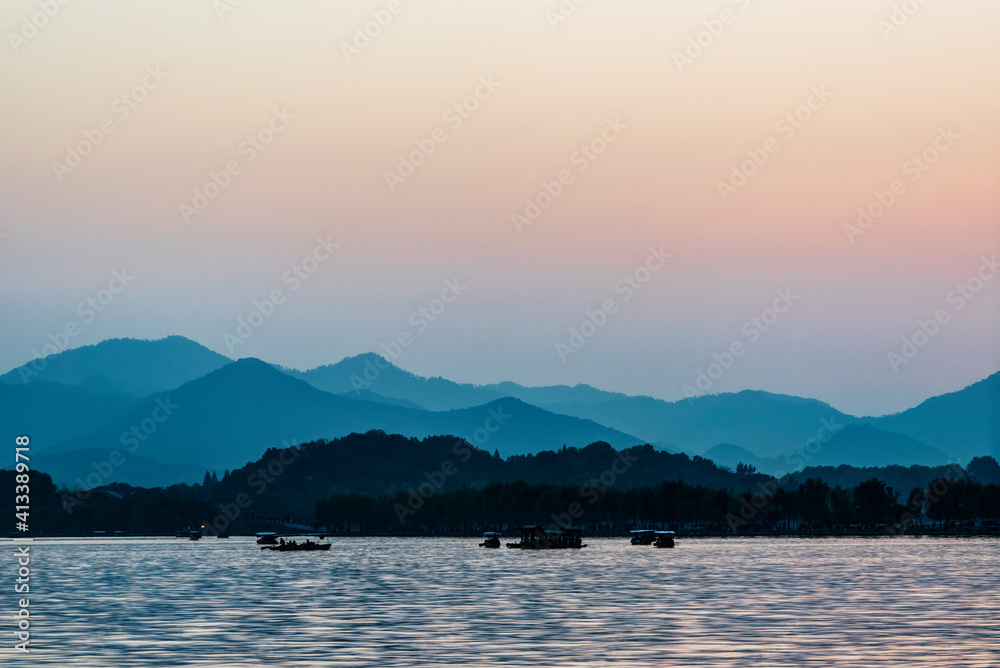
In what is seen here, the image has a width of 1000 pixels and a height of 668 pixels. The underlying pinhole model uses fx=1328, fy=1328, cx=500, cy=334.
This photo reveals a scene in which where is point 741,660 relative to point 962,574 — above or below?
below

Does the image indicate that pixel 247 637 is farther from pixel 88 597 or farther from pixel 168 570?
pixel 168 570

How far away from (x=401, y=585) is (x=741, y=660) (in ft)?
181

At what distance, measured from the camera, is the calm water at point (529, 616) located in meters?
55.5

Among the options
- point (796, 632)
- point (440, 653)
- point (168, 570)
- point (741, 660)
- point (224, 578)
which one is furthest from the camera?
point (168, 570)

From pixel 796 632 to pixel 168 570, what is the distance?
289 ft

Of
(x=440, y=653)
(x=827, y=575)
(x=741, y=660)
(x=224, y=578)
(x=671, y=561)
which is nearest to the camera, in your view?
(x=741, y=660)

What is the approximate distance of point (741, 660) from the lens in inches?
2084

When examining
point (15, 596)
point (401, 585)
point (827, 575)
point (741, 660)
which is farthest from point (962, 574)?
point (15, 596)

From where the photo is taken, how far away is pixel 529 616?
7369 centimetres

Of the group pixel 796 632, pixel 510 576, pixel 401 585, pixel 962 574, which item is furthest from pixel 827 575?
pixel 796 632

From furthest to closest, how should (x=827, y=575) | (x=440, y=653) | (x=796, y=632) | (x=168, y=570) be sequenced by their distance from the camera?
(x=168, y=570), (x=827, y=575), (x=796, y=632), (x=440, y=653)

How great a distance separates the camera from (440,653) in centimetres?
5694

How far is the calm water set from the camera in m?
55.5

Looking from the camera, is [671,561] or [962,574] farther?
[671,561]
